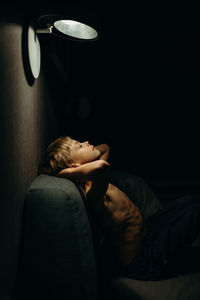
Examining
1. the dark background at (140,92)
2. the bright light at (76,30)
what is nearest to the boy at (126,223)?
the bright light at (76,30)

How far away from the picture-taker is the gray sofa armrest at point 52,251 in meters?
1.15

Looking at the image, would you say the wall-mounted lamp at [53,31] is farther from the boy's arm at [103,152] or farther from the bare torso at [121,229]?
the boy's arm at [103,152]

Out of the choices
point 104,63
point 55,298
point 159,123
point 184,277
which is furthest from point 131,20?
point 55,298

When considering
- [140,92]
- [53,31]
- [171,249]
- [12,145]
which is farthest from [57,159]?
[140,92]

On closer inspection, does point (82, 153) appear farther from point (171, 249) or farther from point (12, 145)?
point (171, 249)

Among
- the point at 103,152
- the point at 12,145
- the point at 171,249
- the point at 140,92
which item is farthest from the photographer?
the point at 140,92

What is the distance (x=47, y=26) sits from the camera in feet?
4.45

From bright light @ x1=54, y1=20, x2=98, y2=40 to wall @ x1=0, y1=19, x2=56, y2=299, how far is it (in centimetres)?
30

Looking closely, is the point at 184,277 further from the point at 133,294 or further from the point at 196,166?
the point at 196,166

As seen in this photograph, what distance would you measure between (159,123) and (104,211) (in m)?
2.43

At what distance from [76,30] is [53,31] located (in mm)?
139

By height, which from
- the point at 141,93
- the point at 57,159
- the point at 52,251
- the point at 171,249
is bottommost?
the point at 171,249

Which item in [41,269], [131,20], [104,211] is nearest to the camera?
[41,269]

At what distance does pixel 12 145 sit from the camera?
41.8 inches
